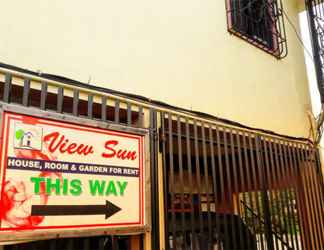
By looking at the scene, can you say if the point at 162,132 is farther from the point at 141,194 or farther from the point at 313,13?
the point at 313,13

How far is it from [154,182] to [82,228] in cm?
68

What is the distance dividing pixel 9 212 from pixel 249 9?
4.10 metres

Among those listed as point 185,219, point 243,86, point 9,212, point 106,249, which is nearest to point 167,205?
point 185,219

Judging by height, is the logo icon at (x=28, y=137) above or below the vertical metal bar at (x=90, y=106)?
below

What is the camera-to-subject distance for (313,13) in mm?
5457

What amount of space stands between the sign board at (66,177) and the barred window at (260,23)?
255cm

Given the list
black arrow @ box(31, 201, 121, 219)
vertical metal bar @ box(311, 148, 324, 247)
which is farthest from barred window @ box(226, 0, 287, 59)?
black arrow @ box(31, 201, 121, 219)

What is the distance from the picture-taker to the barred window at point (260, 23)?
4191 mm

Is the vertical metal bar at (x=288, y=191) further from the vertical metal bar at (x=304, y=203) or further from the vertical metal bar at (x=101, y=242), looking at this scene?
the vertical metal bar at (x=101, y=242)

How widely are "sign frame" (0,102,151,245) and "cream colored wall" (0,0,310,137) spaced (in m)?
0.36

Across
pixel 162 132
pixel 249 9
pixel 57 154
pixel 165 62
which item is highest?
pixel 249 9

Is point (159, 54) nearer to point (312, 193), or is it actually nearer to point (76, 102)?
point (76, 102)

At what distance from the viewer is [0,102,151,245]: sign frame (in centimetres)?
176

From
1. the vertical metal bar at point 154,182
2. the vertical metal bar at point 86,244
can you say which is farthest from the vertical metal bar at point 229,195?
the vertical metal bar at point 86,244
